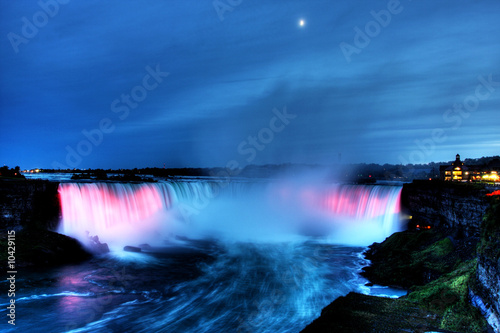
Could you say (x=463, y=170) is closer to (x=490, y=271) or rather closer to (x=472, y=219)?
(x=472, y=219)

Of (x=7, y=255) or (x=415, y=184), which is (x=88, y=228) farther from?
(x=415, y=184)

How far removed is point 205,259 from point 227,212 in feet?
69.3

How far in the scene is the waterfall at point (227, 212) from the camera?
27.3 metres

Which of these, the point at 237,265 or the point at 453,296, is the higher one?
the point at 453,296

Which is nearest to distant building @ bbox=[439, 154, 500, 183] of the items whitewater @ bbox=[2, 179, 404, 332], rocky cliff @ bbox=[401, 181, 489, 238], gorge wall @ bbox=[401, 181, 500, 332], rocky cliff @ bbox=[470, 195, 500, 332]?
whitewater @ bbox=[2, 179, 404, 332]

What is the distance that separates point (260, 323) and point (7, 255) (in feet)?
47.9

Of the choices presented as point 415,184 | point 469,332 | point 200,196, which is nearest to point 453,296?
point 469,332

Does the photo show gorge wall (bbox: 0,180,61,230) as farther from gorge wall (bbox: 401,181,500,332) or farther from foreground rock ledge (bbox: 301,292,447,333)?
gorge wall (bbox: 401,181,500,332)

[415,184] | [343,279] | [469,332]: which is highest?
[415,184]

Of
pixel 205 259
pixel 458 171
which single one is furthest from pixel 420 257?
pixel 458 171

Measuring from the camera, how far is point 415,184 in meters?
30.9

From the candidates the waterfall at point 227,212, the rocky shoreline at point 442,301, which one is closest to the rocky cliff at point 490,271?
the rocky shoreline at point 442,301

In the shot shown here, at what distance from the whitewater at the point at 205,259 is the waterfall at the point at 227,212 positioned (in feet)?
0.43

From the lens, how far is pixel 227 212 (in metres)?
44.8
